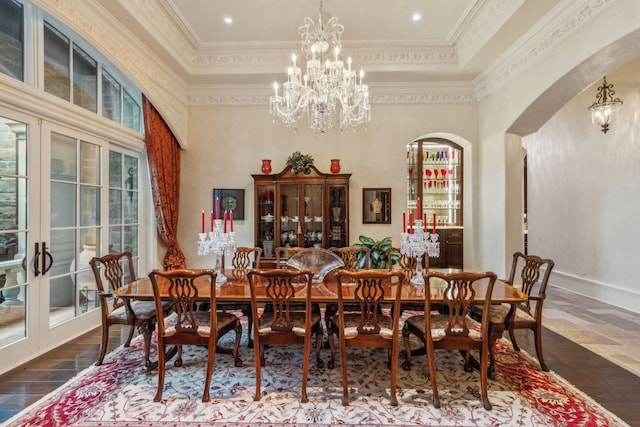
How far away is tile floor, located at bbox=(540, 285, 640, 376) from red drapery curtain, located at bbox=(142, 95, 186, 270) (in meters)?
5.13

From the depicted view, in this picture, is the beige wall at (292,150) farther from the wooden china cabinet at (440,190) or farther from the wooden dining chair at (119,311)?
the wooden dining chair at (119,311)

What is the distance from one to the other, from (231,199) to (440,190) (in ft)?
13.5

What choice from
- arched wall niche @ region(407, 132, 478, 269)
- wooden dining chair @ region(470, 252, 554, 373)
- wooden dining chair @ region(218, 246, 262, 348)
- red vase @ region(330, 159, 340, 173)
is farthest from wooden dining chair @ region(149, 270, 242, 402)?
arched wall niche @ region(407, 132, 478, 269)

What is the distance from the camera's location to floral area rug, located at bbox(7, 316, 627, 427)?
2047mm

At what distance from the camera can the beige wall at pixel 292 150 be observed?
17.1ft

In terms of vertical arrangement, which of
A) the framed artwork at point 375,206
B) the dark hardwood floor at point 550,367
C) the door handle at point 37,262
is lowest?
the dark hardwood floor at point 550,367

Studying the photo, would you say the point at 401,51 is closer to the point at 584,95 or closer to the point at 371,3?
the point at 371,3

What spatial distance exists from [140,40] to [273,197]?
2.60 metres

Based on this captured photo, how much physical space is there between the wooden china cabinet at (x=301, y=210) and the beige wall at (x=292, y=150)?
348 millimetres

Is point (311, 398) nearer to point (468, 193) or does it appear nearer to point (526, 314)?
point (526, 314)

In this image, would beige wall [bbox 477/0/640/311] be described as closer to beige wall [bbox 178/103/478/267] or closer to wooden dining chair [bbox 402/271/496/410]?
beige wall [bbox 178/103/478/267]

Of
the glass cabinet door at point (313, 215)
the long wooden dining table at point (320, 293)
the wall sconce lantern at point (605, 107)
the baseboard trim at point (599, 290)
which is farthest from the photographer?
the glass cabinet door at point (313, 215)

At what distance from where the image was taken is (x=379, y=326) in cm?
229

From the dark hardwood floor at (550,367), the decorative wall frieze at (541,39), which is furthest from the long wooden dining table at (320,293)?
the decorative wall frieze at (541,39)
